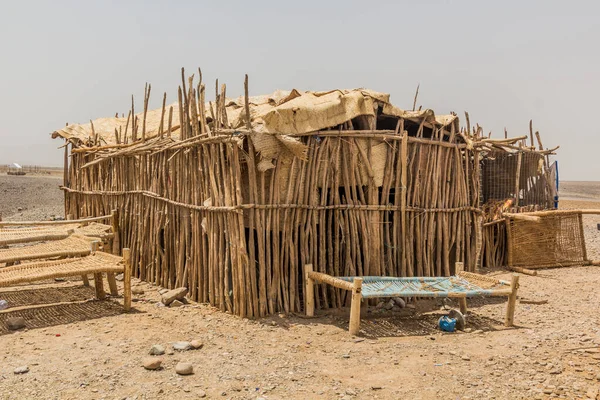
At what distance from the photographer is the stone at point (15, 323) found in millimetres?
5480

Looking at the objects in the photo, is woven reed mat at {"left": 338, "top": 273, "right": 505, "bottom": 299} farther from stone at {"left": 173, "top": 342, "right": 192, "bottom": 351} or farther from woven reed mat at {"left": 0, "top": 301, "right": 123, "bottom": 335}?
woven reed mat at {"left": 0, "top": 301, "right": 123, "bottom": 335}

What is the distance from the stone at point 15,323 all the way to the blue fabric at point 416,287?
3683mm

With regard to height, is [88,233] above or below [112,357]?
above

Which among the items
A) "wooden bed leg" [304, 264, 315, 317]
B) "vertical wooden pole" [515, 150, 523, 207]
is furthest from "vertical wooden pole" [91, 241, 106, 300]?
"vertical wooden pole" [515, 150, 523, 207]

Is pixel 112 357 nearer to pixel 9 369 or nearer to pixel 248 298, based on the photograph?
pixel 9 369

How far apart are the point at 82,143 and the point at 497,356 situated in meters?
8.93

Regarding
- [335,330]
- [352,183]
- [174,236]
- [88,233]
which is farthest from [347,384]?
[88,233]

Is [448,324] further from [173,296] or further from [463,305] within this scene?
[173,296]

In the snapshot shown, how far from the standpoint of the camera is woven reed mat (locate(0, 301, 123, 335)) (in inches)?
227

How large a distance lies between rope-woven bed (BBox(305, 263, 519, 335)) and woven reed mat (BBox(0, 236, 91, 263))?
10.6ft

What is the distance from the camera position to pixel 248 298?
5.77 meters

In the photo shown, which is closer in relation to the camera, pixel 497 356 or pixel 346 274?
pixel 497 356

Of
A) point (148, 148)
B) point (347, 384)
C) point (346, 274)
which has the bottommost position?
point (347, 384)

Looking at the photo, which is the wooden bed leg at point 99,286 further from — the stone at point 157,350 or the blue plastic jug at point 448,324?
the blue plastic jug at point 448,324
